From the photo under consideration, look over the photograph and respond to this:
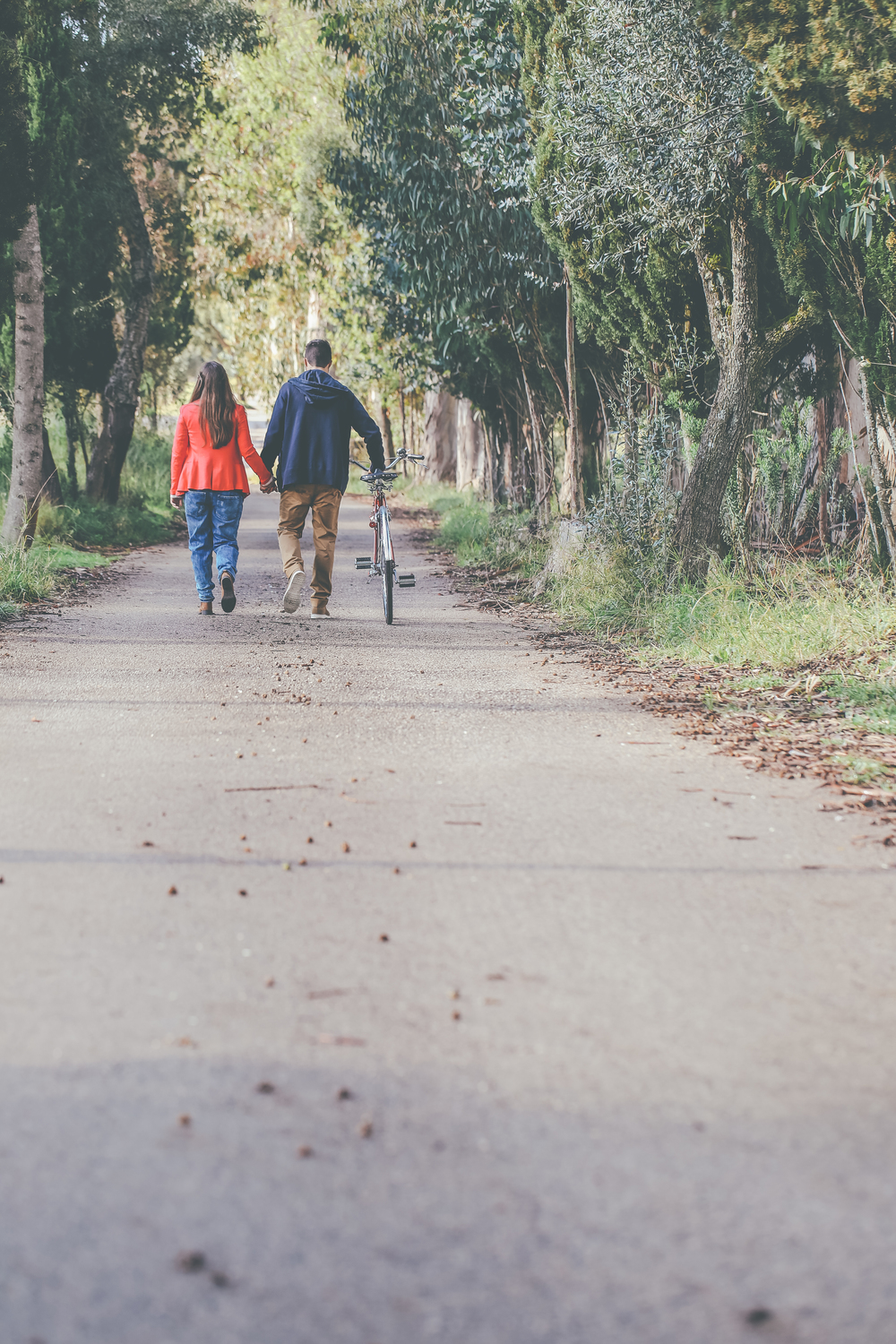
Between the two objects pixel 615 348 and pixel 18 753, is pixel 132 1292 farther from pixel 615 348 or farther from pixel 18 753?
pixel 615 348

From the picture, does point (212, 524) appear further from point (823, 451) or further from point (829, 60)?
point (829, 60)

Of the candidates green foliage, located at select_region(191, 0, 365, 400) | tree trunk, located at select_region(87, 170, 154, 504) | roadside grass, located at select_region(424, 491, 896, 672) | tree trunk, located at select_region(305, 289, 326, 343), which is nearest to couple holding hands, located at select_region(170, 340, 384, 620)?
roadside grass, located at select_region(424, 491, 896, 672)

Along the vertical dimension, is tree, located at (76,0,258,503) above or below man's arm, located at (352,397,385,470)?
Answer: above

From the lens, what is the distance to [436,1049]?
3.09 metres

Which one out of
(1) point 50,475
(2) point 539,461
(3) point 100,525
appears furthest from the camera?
(3) point 100,525

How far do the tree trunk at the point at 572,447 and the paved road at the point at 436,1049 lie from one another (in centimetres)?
797

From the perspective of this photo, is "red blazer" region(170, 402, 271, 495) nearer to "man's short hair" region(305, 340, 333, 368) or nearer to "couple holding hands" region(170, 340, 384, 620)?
"couple holding hands" region(170, 340, 384, 620)

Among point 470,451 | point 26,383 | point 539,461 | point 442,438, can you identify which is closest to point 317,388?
point 26,383

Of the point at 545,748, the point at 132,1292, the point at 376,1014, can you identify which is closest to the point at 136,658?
the point at 545,748

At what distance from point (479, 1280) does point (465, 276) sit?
1439 cm

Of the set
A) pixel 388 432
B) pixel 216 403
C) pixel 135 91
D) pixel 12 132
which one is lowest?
pixel 216 403

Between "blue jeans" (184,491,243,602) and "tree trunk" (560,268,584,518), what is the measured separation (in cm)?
430

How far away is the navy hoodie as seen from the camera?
402 inches

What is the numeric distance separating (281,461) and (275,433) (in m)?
0.24
